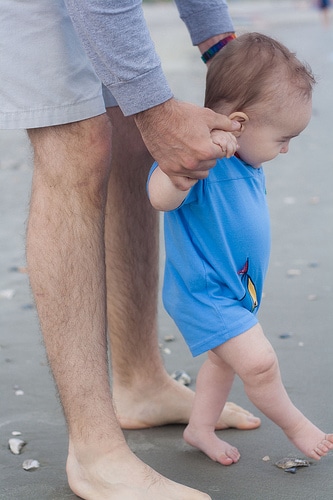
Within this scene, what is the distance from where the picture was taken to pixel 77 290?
228 centimetres

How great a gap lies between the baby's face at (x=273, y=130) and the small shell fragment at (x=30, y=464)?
0.97 m

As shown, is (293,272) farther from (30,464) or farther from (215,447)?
(30,464)

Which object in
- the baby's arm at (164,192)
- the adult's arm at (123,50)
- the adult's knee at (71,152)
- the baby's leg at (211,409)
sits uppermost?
the adult's arm at (123,50)

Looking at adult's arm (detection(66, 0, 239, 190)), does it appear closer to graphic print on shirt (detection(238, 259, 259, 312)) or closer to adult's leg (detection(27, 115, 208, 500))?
adult's leg (detection(27, 115, 208, 500))

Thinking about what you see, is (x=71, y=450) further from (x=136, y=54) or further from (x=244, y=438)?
(x=136, y=54)

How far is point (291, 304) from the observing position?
152 inches

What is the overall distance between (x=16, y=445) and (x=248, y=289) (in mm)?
801

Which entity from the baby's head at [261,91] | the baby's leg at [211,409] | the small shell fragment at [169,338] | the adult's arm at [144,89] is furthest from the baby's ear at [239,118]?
the small shell fragment at [169,338]

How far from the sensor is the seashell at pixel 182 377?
3.12 meters

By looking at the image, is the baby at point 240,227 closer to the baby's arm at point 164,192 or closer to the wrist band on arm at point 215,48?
the baby's arm at point 164,192

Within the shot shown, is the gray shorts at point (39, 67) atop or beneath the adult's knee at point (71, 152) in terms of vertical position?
atop

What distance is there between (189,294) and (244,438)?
0.54 m

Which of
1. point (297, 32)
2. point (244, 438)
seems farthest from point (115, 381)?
point (297, 32)

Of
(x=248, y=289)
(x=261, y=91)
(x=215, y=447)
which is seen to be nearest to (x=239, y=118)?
(x=261, y=91)
